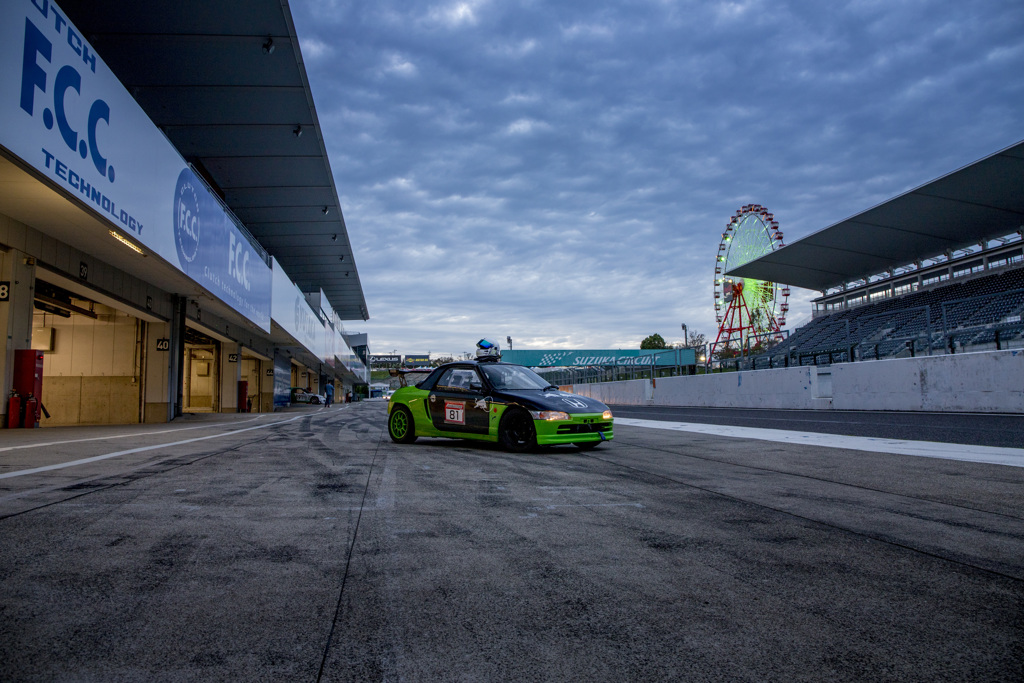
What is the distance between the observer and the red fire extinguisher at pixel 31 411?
12117 mm

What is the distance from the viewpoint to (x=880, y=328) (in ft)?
54.7

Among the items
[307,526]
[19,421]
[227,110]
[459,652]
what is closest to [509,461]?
[307,526]

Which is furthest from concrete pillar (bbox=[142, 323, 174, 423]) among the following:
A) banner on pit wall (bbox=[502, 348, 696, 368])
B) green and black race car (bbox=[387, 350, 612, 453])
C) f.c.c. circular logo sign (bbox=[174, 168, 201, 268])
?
banner on pit wall (bbox=[502, 348, 696, 368])

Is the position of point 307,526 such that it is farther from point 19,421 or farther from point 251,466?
point 19,421

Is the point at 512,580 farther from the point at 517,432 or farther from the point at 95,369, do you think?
the point at 95,369

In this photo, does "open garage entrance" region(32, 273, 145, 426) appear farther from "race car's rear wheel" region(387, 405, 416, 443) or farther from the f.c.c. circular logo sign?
"race car's rear wheel" region(387, 405, 416, 443)

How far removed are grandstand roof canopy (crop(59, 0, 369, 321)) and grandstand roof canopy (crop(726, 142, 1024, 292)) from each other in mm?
23045

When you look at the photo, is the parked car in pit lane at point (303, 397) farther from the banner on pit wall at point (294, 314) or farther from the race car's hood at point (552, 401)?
the race car's hood at point (552, 401)

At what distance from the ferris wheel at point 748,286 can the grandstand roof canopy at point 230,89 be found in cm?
2837

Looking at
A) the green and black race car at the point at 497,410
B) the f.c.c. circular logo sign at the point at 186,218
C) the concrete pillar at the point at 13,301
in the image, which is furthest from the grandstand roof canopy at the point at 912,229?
the concrete pillar at the point at 13,301

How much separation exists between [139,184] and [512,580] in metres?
11.8

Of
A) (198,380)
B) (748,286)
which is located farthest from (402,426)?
(748,286)

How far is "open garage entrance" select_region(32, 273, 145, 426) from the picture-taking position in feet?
61.3

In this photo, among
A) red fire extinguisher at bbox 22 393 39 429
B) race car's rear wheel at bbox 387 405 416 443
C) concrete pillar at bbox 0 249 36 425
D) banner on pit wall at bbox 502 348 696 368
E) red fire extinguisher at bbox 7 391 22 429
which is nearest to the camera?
race car's rear wheel at bbox 387 405 416 443
